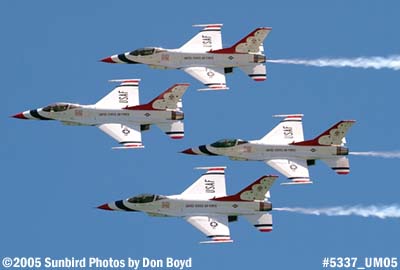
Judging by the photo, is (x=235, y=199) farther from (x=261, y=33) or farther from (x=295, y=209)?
(x=261, y=33)

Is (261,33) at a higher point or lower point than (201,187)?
higher

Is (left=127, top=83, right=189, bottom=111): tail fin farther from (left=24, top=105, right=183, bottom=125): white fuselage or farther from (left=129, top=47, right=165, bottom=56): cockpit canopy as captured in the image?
(left=129, top=47, right=165, bottom=56): cockpit canopy

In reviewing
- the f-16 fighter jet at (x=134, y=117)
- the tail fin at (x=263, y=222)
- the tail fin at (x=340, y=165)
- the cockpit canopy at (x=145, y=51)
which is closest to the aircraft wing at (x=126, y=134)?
the f-16 fighter jet at (x=134, y=117)

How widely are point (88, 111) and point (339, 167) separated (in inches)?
486

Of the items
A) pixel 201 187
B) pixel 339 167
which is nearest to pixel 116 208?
pixel 201 187

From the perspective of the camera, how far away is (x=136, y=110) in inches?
4161

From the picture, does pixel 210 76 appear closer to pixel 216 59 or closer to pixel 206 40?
pixel 216 59

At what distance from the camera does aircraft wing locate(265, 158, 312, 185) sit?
104m

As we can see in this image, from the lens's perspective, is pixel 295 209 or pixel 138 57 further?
pixel 138 57

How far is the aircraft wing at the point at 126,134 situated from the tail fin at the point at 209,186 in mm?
3676

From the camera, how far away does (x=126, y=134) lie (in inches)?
4151

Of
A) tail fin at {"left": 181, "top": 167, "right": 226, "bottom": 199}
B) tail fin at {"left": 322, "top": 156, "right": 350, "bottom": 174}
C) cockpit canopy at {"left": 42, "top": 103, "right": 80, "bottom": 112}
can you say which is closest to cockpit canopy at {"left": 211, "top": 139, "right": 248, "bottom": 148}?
tail fin at {"left": 181, "top": 167, "right": 226, "bottom": 199}

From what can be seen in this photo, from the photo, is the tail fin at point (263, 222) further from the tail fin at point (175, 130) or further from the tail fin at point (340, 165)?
the tail fin at point (175, 130)

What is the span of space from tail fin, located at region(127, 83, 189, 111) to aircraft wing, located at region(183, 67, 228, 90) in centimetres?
183
